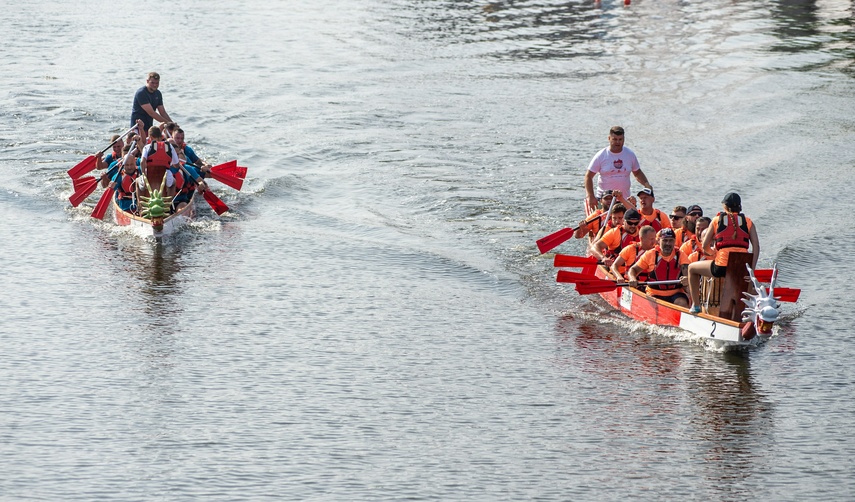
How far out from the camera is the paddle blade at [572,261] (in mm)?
17891

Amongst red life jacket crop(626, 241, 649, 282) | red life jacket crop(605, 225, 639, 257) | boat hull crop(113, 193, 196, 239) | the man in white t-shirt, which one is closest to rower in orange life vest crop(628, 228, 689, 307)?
red life jacket crop(626, 241, 649, 282)

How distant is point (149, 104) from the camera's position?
2484 centimetres

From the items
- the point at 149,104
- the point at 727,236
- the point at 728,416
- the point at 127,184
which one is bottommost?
the point at 728,416

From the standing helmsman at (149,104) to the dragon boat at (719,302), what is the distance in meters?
11.2

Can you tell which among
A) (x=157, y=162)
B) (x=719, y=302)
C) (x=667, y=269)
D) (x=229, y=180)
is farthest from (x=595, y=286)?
(x=229, y=180)

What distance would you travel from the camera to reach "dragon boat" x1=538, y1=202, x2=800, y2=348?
49.1 ft

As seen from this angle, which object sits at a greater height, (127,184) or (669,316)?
(127,184)

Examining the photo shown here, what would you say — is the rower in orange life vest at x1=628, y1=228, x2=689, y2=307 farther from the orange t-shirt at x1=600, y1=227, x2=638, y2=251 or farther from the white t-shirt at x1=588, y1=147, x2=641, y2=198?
the white t-shirt at x1=588, y1=147, x2=641, y2=198

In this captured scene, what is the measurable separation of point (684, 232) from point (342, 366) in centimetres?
584

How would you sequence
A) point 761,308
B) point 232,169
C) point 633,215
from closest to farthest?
point 761,308 < point 633,215 < point 232,169

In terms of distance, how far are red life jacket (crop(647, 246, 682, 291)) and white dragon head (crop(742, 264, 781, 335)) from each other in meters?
1.55

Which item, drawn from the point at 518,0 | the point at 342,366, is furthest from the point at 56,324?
the point at 518,0

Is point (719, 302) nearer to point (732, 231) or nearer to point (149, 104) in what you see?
point (732, 231)

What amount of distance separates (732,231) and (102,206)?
13.4 metres
